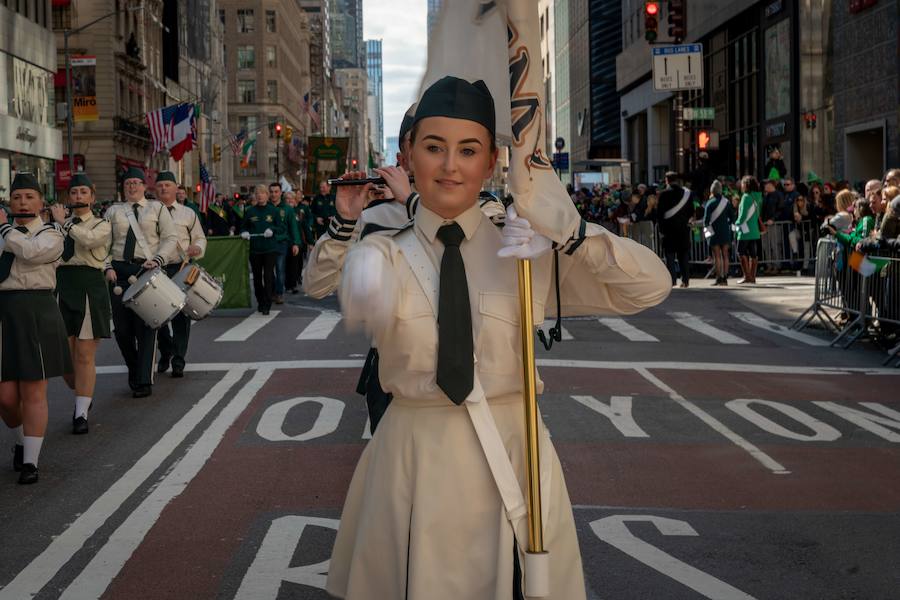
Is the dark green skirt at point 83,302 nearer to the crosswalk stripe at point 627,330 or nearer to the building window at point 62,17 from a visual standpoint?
the crosswalk stripe at point 627,330

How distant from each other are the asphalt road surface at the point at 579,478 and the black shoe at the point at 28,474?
0.11 m

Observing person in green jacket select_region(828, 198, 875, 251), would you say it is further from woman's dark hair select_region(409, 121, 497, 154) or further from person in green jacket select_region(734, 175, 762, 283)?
woman's dark hair select_region(409, 121, 497, 154)

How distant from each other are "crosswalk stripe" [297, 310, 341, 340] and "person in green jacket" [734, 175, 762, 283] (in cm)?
859

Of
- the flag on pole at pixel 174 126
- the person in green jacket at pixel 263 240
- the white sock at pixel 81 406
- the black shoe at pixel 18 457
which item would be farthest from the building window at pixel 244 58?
the black shoe at pixel 18 457

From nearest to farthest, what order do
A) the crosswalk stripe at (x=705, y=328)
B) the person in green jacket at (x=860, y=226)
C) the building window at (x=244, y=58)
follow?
the person in green jacket at (x=860, y=226)
the crosswalk stripe at (x=705, y=328)
the building window at (x=244, y=58)

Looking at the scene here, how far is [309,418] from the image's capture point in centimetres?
1061

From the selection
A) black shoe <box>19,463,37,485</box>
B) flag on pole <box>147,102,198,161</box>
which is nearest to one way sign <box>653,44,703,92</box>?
flag on pole <box>147,102,198,161</box>

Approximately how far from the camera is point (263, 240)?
21.0 meters

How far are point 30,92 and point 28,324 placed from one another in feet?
136

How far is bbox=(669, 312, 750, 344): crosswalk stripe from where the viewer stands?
16.5m

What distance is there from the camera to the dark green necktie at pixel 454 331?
349 centimetres

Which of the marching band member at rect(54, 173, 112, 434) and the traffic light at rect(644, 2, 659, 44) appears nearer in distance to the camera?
the marching band member at rect(54, 173, 112, 434)

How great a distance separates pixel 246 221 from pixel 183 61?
243 ft

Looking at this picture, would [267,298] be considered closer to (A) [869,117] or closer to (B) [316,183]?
(B) [316,183]
